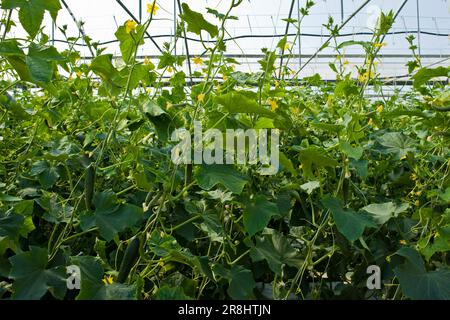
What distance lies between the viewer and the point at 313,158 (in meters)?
0.94

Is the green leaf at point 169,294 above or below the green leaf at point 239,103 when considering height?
below

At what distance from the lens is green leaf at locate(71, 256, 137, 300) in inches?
29.0

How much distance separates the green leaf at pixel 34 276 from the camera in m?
0.75

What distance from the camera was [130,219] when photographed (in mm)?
825

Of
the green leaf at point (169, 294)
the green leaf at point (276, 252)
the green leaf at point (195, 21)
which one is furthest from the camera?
the green leaf at point (276, 252)

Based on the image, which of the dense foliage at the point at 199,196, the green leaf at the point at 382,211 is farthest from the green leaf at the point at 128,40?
the green leaf at the point at 382,211

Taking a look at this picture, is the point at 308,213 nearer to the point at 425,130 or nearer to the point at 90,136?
the point at 425,130

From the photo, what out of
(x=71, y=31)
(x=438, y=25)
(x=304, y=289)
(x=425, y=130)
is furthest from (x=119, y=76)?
(x=438, y=25)

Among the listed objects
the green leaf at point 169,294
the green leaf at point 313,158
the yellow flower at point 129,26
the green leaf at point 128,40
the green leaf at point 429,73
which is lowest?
the green leaf at point 169,294

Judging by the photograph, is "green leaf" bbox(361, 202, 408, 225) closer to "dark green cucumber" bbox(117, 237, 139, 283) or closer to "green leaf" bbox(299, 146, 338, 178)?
"green leaf" bbox(299, 146, 338, 178)

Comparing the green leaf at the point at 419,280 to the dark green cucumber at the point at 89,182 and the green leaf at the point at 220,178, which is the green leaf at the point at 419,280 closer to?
the green leaf at the point at 220,178

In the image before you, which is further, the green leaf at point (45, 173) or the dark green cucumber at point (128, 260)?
the green leaf at point (45, 173)

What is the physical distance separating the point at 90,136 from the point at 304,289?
562mm

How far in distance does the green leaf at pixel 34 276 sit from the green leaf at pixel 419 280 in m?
0.54
